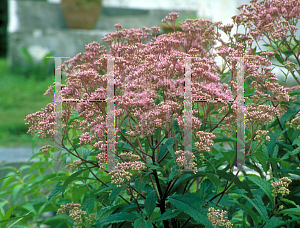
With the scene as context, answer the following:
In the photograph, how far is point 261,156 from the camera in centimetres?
99

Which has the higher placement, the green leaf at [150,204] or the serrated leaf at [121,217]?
the green leaf at [150,204]

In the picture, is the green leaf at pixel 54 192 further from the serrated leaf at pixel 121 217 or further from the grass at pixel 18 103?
the grass at pixel 18 103

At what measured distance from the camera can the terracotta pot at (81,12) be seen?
7328 mm

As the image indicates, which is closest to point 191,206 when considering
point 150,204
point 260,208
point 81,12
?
point 150,204

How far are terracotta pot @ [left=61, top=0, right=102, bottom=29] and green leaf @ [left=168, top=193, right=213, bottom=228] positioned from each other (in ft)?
→ 23.1

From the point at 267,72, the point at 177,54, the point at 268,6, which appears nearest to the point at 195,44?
the point at 177,54

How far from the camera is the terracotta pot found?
733 centimetres

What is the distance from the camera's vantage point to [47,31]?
23.5 feet

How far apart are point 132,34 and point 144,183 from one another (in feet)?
1.83

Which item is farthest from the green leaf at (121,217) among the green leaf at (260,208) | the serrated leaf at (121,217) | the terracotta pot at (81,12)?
the terracotta pot at (81,12)

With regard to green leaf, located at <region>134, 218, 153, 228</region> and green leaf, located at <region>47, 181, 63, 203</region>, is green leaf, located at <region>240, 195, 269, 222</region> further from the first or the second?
green leaf, located at <region>47, 181, 63, 203</region>

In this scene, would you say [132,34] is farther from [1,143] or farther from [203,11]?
[203,11]

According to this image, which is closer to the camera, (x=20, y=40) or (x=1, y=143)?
(x=1, y=143)

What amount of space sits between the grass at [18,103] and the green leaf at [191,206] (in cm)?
385
